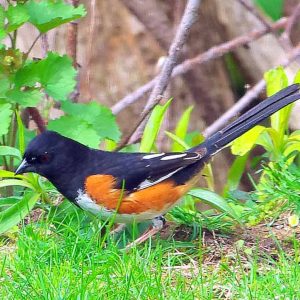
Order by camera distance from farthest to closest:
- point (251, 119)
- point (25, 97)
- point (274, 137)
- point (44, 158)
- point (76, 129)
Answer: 1. point (274, 137)
2. point (76, 129)
3. point (25, 97)
4. point (251, 119)
5. point (44, 158)

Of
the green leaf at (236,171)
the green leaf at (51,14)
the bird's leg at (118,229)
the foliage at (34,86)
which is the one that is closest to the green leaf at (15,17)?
the foliage at (34,86)

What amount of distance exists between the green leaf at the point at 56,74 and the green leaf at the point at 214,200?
3.24 ft

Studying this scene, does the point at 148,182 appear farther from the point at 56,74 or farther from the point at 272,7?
the point at 272,7

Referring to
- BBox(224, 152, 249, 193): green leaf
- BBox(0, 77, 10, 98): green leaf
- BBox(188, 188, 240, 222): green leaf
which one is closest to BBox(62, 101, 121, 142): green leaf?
BBox(0, 77, 10, 98): green leaf

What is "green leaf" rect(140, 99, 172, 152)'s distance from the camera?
5.23 metres

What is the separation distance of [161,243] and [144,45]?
4.18 meters

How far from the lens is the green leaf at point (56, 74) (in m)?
5.08

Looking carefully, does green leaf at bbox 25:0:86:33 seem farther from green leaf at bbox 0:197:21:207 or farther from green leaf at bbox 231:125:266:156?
green leaf at bbox 231:125:266:156

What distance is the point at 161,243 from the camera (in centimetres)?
462

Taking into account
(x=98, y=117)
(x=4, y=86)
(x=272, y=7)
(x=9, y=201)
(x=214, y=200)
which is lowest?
(x=214, y=200)

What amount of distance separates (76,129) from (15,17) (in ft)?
2.55

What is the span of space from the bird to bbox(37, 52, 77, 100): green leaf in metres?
0.40

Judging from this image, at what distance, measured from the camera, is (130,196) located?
4.52m

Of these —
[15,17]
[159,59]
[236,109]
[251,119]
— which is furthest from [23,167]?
[159,59]
